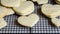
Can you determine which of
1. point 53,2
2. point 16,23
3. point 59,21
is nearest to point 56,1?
point 53,2

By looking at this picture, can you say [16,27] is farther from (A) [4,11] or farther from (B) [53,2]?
(B) [53,2]

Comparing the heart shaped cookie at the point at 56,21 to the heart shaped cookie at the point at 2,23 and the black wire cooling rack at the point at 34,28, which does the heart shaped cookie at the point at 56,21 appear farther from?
the heart shaped cookie at the point at 2,23

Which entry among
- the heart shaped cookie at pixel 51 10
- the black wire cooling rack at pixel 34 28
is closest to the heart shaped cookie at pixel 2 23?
the black wire cooling rack at pixel 34 28

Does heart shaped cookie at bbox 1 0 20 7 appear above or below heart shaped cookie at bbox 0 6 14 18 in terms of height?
above

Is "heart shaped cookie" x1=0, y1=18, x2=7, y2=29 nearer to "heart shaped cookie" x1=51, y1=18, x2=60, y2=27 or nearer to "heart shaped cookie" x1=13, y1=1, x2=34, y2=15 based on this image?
"heart shaped cookie" x1=13, y1=1, x2=34, y2=15

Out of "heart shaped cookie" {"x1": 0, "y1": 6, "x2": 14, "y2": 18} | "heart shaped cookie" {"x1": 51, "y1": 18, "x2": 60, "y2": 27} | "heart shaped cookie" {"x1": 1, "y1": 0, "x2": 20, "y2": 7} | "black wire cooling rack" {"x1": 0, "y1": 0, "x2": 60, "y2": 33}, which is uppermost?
"heart shaped cookie" {"x1": 1, "y1": 0, "x2": 20, "y2": 7}

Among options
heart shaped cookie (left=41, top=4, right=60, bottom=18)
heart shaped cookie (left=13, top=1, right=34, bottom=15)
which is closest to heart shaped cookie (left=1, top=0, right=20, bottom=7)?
heart shaped cookie (left=13, top=1, right=34, bottom=15)
